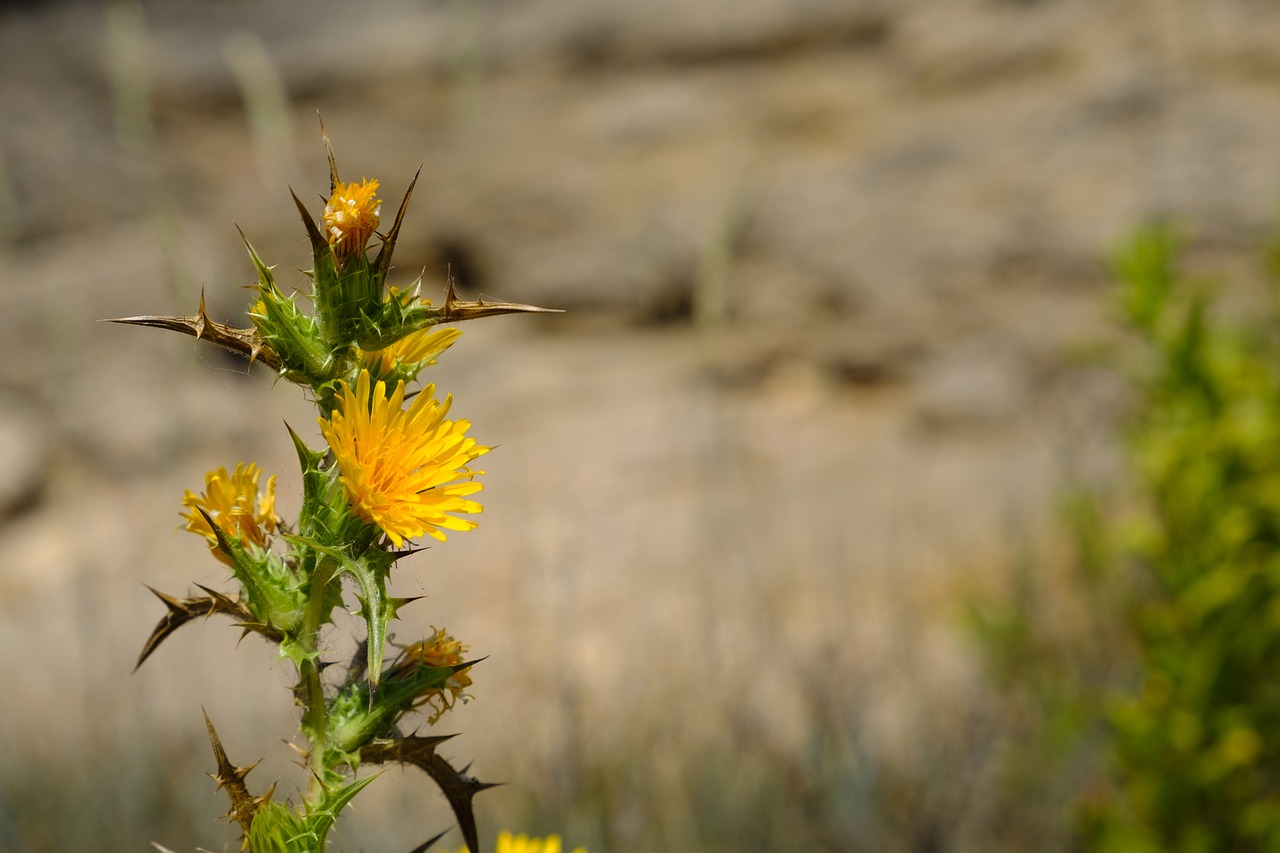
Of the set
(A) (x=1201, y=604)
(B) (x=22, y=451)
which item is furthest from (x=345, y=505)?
(B) (x=22, y=451)

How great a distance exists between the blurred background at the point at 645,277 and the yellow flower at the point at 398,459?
99.9 inches

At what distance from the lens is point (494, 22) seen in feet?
17.1

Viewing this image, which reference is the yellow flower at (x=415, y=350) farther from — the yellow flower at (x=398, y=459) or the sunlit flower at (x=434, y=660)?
the sunlit flower at (x=434, y=660)

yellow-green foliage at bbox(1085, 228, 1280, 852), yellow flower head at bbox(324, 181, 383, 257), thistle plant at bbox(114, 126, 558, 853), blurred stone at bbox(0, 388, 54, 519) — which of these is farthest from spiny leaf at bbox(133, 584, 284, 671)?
blurred stone at bbox(0, 388, 54, 519)

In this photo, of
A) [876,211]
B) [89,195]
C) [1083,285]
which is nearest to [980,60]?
[876,211]

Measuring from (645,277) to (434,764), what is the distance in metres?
4.49

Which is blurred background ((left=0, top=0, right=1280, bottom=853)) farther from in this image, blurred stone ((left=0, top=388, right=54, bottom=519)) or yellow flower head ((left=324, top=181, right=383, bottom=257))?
yellow flower head ((left=324, top=181, right=383, bottom=257))

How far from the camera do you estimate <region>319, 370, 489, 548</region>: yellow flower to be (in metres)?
0.64

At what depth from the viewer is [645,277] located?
16.8 feet

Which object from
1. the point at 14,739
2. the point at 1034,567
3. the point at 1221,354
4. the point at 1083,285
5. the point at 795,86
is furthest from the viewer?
the point at 795,86

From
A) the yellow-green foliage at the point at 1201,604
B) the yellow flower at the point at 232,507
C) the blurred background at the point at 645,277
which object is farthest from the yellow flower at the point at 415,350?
the blurred background at the point at 645,277

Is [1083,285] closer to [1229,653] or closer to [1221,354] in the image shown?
[1221,354]

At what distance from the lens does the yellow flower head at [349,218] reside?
2.19ft

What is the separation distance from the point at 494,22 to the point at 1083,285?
9.77 feet
